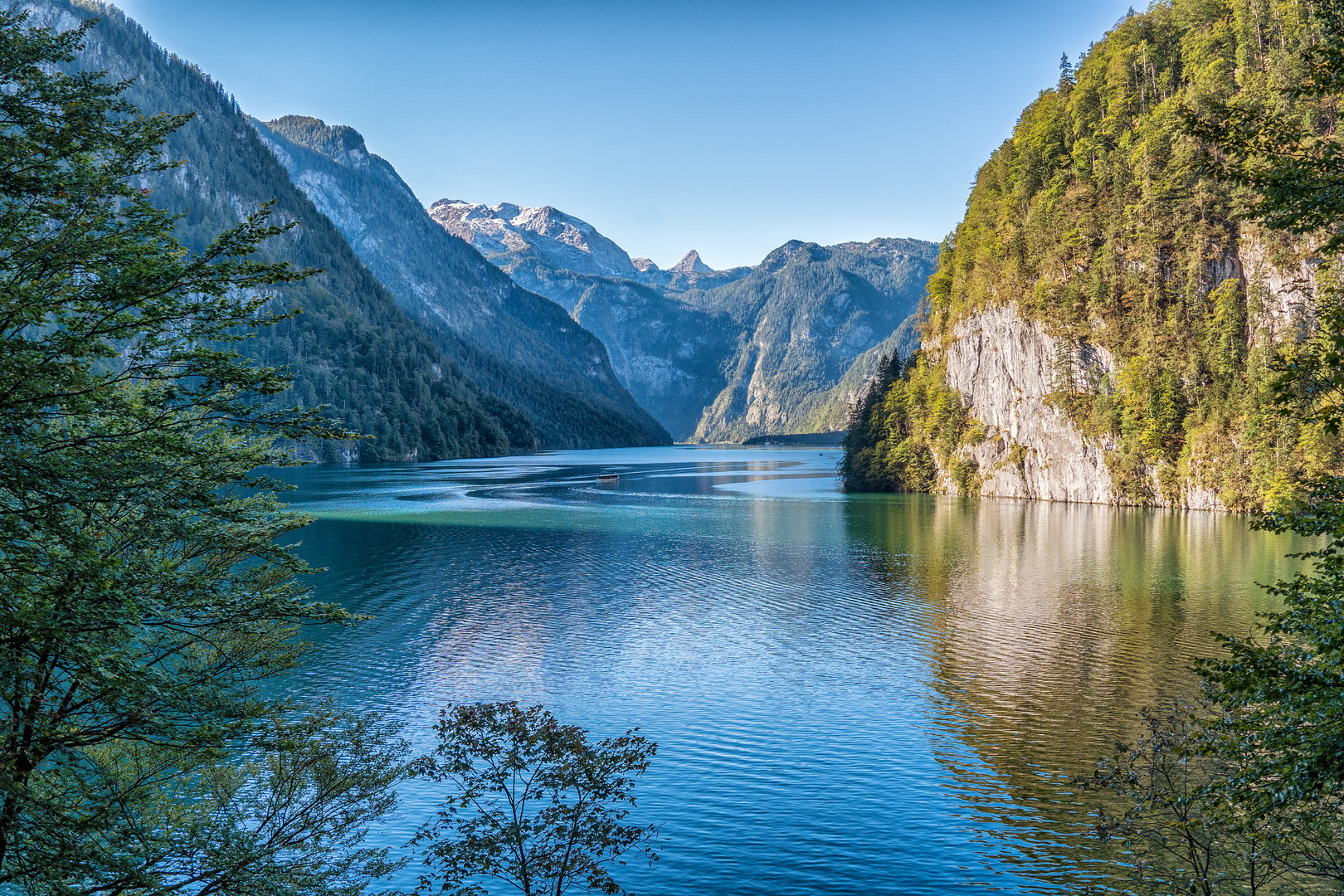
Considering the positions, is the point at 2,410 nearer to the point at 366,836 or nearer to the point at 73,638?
the point at 73,638

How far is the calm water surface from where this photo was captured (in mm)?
17688

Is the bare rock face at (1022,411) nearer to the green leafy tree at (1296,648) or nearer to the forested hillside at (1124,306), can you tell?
the forested hillside at (1124,306)

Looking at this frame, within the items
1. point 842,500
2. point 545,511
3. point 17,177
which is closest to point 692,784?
point 17,177

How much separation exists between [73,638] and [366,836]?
37.3 feet

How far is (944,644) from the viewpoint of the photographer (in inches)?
1291

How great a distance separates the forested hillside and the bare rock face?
22cm

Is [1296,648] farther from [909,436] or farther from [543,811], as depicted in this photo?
[909,436]

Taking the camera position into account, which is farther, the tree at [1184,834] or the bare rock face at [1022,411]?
the bare rock face at [1022,411]

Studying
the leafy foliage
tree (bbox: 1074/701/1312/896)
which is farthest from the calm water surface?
the leafy foliage

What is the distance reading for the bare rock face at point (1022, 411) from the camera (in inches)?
3388

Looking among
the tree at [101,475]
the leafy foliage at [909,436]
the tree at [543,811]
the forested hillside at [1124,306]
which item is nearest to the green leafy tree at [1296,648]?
the tree at [543,811]

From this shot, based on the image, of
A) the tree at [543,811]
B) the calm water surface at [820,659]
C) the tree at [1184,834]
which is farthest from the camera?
the calm water surface at [820,659]

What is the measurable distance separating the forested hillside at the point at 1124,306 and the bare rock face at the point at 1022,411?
22 centimetres

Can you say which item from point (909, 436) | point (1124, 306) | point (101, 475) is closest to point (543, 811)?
point (101, 475)
